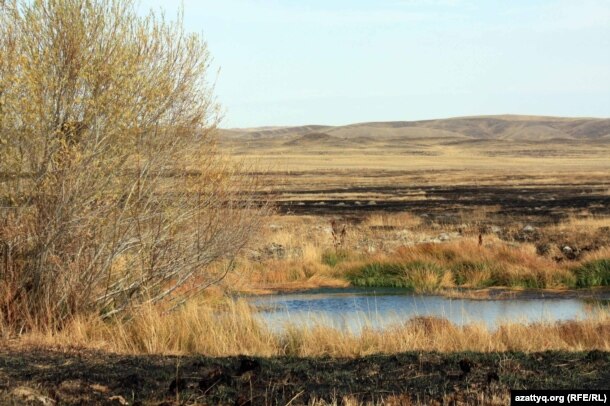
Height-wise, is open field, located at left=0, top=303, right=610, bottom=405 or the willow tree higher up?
the willow tree

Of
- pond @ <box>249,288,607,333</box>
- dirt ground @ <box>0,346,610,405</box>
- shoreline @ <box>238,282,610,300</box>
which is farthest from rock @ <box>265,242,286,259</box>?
dirt ground @ <box>0,346,610,405</box>

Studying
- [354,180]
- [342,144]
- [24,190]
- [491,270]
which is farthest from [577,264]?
[342,144]

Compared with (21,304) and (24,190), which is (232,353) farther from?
(24,190)

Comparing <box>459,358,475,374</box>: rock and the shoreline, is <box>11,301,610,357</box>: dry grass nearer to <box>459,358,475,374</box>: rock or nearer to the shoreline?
<box>459,358,475,374</box>: rock

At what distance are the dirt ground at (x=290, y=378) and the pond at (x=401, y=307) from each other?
5.15m

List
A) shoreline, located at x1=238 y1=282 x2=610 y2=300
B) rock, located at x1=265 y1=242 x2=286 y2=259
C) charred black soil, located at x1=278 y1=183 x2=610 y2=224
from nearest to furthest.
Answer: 1. shoreline, located at x1=238 y1=282 x2=610 y2=300
2. rock, located at x1=265 y1=242 x2=286 y2=259
3. charred black soil, located at x1=278 y1=183 x2=610 y2=224

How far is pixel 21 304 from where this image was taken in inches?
451

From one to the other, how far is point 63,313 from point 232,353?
261 cm

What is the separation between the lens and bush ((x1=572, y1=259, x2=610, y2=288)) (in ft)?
65.2

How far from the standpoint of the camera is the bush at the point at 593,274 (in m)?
19.9

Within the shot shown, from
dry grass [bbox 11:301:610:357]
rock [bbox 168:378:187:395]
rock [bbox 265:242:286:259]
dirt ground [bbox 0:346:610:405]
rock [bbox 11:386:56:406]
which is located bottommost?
rock [bbox 265:242:286:259]

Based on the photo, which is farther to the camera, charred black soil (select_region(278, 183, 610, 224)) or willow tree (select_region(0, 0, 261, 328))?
charred black soil (select_region(278, 183, 610, 224))

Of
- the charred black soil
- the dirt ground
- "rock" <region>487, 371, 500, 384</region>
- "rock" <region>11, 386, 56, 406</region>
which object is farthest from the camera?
the charred black soil

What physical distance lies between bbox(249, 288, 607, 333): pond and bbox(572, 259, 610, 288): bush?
1785mm
